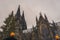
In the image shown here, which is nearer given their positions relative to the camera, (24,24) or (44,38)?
(44,38)

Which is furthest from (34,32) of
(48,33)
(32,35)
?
(48,33)

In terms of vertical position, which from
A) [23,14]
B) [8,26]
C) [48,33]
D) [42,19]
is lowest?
[8,26]

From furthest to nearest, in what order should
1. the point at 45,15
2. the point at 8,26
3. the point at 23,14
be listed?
1. the point at 23,14
2. the point at 45,15
3. the point at 8,26

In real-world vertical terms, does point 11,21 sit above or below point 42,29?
below

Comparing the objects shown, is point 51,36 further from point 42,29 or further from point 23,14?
point 23,14

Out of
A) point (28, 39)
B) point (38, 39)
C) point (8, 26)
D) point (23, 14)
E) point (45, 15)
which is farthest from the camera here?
point (23, 14)

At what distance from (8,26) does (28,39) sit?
24902 millimetres

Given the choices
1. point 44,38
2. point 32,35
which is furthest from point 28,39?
point 44,38

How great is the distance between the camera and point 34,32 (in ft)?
143

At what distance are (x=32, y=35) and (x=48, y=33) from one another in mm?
5424

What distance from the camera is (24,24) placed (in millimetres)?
59281

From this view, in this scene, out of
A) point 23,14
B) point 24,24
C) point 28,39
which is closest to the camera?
point 28,39

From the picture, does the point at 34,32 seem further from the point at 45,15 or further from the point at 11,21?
the point at 11,21

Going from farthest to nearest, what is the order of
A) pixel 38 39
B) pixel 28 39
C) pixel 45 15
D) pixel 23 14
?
pixel 23 14 → pixel 45 15 → pixel 28 39 → pixel 38 39
